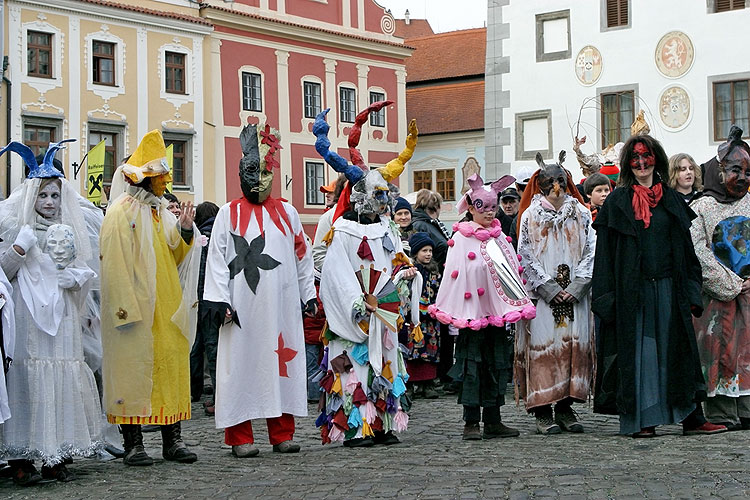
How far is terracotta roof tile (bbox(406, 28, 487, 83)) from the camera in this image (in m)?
49.4

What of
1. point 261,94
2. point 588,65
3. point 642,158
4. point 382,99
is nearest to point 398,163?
point 642,158

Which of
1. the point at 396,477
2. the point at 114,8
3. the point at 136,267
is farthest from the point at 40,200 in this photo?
the point at 114,8

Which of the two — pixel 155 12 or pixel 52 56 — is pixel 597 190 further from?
pixel 155 12

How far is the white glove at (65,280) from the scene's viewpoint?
7.88m

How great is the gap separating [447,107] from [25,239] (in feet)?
134

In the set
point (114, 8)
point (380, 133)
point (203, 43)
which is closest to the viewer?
point (114, 8)

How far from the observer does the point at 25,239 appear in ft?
25.3

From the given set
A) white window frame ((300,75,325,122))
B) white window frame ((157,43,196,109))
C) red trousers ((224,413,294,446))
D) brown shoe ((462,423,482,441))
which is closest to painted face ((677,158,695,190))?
brown shoe ((462,423,482,441))

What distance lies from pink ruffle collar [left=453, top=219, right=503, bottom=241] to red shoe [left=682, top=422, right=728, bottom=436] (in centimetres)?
201

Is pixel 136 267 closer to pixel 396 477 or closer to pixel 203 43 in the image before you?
pixel 396 477

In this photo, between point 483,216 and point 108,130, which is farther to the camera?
point 108,130

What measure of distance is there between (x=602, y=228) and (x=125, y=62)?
1202 inches

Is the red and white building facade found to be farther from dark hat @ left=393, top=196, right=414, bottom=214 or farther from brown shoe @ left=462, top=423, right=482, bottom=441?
brown shoe @ left=462, top=423, right=482, bottom=441

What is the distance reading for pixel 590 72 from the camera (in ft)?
95.5
